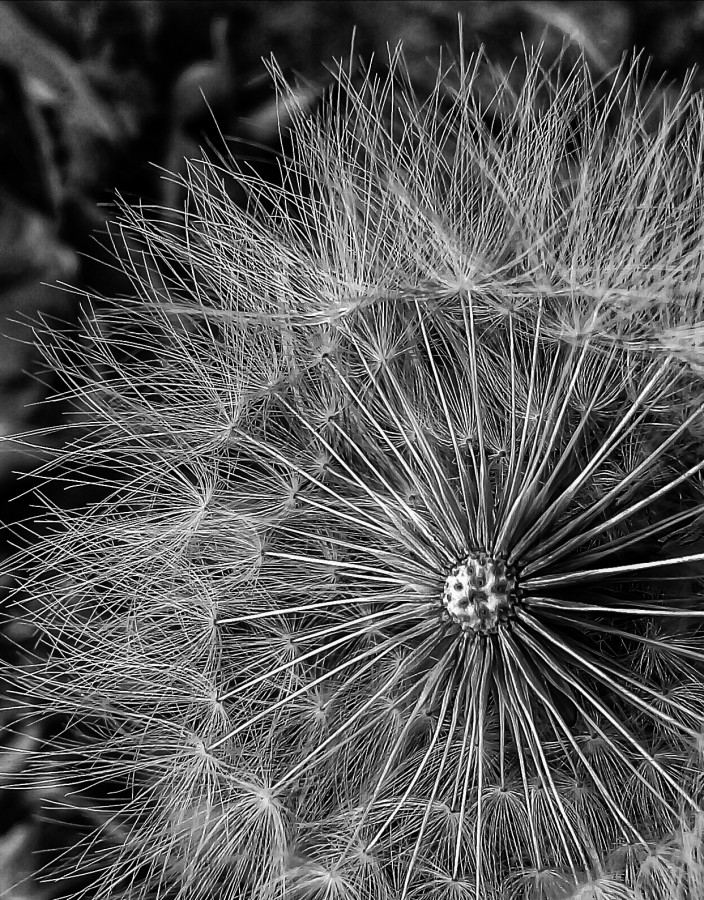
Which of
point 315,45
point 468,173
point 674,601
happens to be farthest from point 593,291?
point 315,45

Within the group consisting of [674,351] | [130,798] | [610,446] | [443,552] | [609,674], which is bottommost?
[130,798]

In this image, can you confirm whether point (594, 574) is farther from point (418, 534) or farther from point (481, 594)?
point (418, 534)

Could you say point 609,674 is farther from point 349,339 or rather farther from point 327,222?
point 327,222

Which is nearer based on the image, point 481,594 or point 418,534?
point 481,594

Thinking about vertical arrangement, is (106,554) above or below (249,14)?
below

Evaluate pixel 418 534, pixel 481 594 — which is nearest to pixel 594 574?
pixel 481 594
